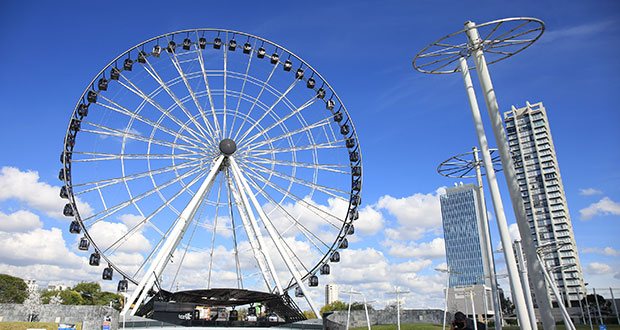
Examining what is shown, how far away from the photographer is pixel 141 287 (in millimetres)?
29891

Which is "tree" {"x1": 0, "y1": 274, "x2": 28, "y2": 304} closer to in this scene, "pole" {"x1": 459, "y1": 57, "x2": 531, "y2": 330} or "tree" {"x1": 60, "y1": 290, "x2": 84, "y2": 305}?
"tree" {"x1": 60, "y1": 290, "x2": 84, "y2": 305}

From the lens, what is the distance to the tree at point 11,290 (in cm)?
8200

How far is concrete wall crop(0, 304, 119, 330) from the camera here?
80.8 ft

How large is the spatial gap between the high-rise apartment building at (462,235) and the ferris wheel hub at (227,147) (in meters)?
137

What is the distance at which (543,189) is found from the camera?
387ft

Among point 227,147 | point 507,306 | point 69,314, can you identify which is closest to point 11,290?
point 69,314

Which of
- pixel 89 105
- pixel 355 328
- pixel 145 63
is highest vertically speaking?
pixel 145 63

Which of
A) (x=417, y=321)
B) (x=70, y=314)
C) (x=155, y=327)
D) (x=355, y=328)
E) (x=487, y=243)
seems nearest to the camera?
(x=487, y=243)

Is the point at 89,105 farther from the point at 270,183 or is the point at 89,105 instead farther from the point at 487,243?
the point at 487,243

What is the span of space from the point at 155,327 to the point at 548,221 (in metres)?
112

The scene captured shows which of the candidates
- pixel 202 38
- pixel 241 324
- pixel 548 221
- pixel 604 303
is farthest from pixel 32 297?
pixel 548 221

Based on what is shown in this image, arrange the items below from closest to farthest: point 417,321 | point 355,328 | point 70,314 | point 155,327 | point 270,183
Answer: point 70,314
point 155,327
point 355,328
point 270,183
point 417,321

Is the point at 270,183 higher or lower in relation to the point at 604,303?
higher

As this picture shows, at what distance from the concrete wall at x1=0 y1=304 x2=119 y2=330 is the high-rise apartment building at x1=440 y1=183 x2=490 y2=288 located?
147652 millimetres
